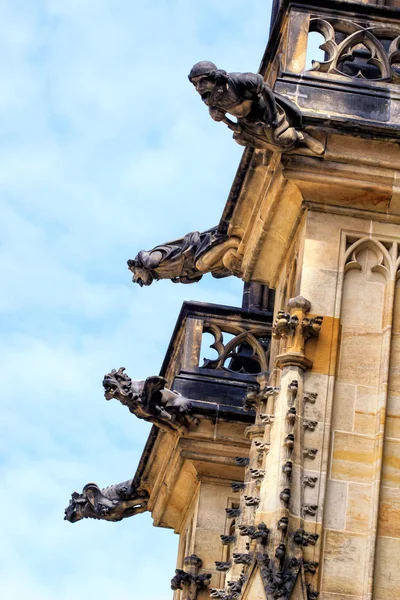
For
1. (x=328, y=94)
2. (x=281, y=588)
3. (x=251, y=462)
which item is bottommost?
(x=281, y=588)

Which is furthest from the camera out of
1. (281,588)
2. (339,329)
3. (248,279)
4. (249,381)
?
(249,381)

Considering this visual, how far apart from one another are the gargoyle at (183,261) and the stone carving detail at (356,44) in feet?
8.14

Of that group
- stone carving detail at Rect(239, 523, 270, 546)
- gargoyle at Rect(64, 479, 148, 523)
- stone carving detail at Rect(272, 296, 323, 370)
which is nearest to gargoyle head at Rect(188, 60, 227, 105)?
stone carving detail at Rect(272, 296, 323, 370)

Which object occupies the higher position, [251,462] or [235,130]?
[235,130]

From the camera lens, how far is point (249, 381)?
2273 centimetres

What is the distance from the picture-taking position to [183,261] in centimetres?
2142

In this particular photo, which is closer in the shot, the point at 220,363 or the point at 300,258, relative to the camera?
the point at 300,258

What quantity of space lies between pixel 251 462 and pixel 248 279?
2.45 meters

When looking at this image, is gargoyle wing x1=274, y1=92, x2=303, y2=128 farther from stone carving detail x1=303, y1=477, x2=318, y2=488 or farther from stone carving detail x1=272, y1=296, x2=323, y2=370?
stone carving detail x1=303, y1=477, x2=318, y2=488

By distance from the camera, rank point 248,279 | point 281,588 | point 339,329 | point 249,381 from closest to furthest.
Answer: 1. point 281,588
2. point 339,329
3. point 248,279
4. point 249,381

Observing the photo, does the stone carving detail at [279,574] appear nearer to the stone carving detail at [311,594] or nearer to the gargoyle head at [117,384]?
the stone carving detail at [311,594]

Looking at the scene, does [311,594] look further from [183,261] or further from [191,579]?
[191,579]

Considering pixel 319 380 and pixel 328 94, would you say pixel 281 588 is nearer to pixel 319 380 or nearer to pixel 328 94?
pixel 319 380

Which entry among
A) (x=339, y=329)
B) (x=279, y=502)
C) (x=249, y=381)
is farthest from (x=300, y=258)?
(x=249, y=381)
